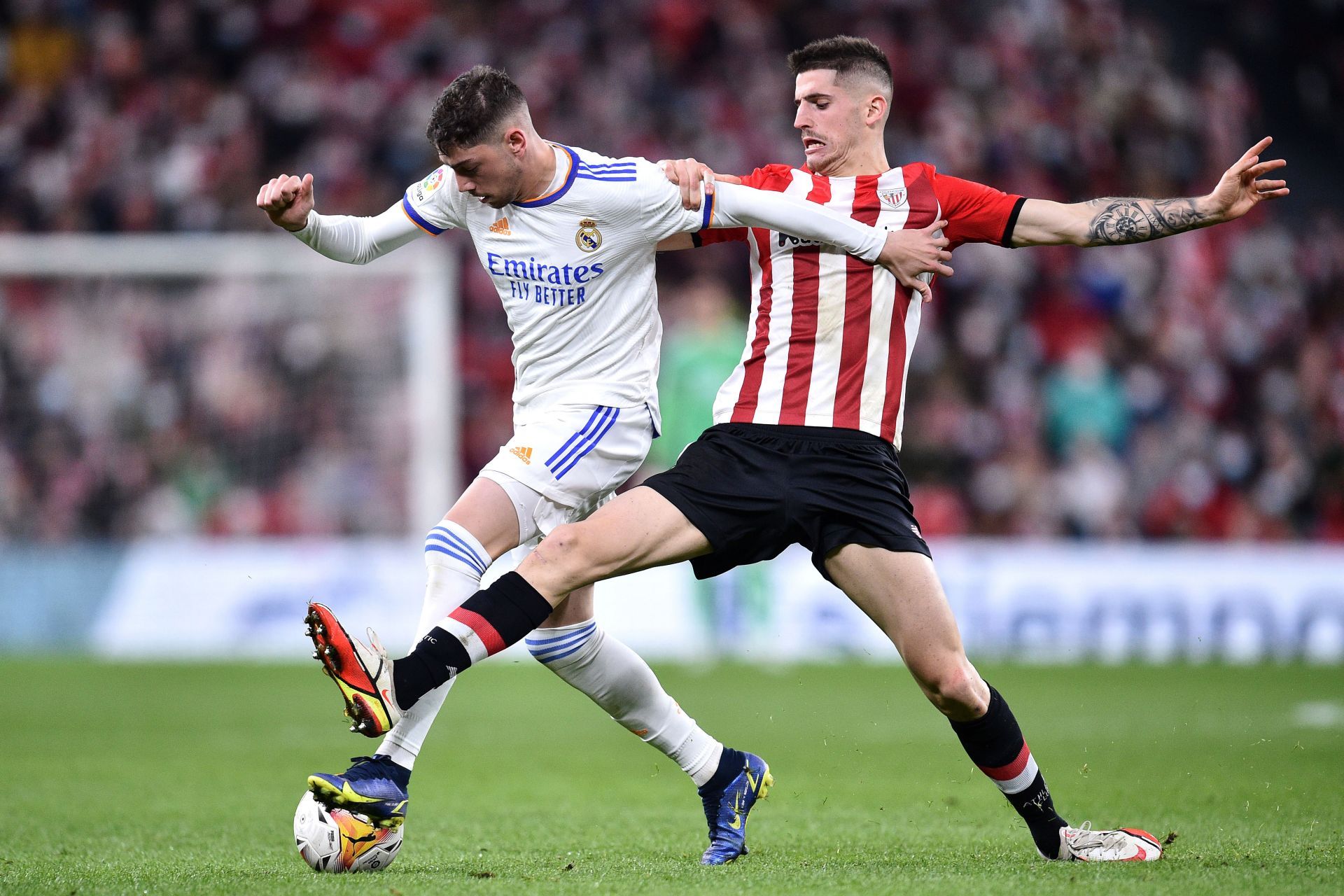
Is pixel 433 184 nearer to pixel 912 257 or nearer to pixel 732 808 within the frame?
pixel 912 257

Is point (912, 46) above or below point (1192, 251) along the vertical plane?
above

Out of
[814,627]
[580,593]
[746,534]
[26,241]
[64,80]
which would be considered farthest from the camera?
[64,80]

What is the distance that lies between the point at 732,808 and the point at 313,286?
9.82 meters

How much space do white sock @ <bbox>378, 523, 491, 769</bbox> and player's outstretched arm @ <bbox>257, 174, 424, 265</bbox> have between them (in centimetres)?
104

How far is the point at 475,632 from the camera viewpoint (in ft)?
14.8

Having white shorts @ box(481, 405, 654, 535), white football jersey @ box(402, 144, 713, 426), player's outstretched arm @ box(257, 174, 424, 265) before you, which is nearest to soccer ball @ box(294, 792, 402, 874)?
white shorts @ box(481, 405, 654, 535)

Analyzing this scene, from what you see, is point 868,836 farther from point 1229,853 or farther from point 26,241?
point 26,241

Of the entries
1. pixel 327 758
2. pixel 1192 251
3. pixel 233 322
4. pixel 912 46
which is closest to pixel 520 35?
pixel 912 46

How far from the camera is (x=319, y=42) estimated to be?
18.0 metres

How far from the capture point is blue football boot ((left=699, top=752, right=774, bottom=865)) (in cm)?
503

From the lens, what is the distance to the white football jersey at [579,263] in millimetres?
5039

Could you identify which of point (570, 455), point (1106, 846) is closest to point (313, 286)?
point (570, 455)

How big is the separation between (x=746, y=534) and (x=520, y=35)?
1427 cm

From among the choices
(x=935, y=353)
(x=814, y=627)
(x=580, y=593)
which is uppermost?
(x=935, y=353)
